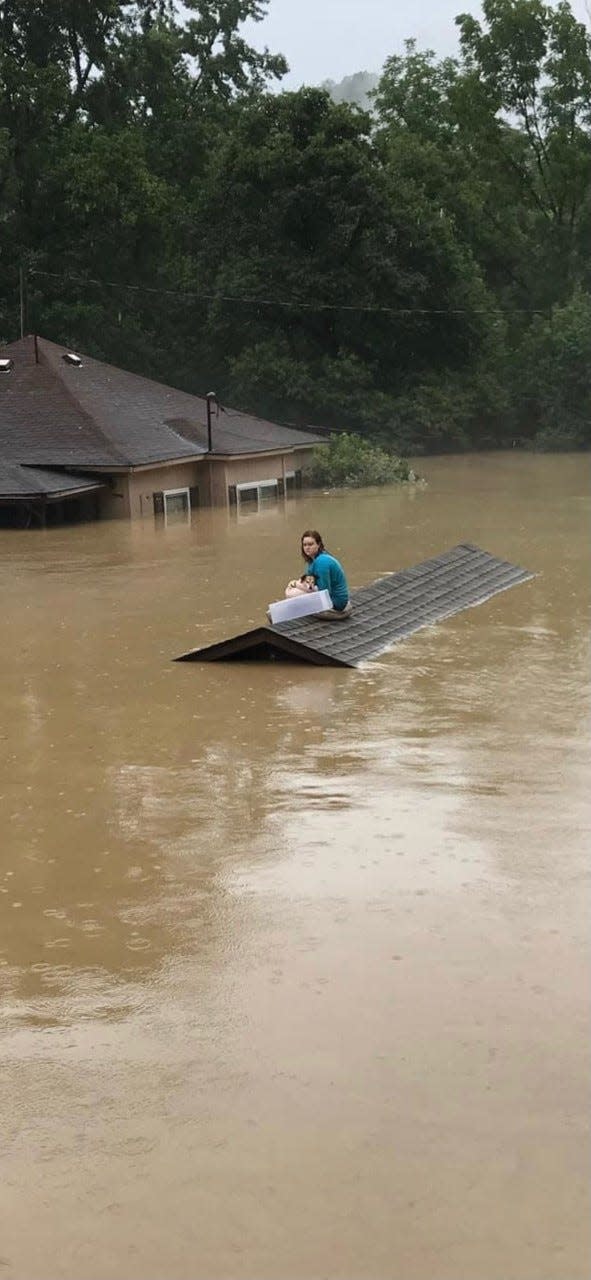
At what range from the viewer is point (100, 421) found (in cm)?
4328

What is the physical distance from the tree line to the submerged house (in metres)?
9.64

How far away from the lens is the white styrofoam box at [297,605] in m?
21.2

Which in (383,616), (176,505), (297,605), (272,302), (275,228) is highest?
(275,228)

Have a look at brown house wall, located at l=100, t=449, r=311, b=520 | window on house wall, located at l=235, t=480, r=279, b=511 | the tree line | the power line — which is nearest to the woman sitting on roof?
brown house wall, located at l=100, t=449, r=311, b=520

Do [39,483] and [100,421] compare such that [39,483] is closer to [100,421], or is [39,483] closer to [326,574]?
[100,421]

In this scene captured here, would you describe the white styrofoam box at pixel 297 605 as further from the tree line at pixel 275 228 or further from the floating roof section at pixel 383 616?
the tree line at pixel 275 228

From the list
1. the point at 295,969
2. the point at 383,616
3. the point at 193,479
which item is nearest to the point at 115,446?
the point at 193,479

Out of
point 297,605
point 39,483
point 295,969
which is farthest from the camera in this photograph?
point 39,483

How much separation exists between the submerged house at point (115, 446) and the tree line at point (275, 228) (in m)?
9.64

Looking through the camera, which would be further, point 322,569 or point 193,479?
point 193,479

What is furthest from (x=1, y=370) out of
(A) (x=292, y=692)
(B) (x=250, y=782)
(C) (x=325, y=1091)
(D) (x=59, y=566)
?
(C) (x=325, y=1091)

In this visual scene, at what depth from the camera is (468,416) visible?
63.4 metres

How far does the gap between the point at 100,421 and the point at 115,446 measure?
6.26 feet

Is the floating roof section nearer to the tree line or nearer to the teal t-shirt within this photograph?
the teal t-shirt
